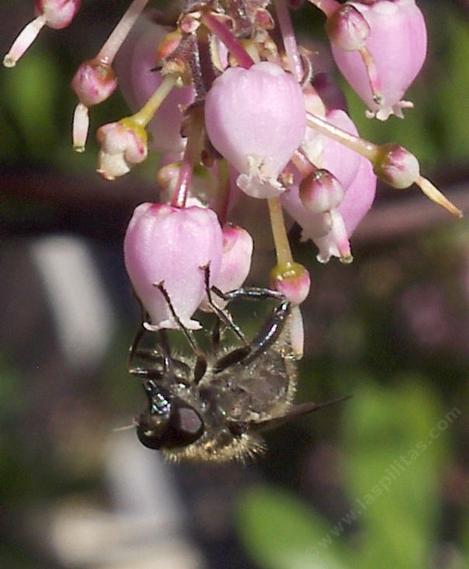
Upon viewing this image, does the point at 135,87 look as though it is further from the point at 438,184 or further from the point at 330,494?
the point at 330,494

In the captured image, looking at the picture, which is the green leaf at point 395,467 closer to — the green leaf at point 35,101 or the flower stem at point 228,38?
the green leaf at point 35,101

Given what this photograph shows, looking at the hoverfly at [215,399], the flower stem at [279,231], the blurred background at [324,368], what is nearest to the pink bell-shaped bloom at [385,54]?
the flower stem at [279,231]

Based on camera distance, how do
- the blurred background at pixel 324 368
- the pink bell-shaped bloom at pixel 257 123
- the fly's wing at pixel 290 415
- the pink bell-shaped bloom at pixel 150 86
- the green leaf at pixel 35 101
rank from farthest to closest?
the green leaf at pixel 35 101 → the blurred background at pixel 324 368 → the fly's wing at pixel 290 415 → the pink bell-shaped bloom at pixel 150 86 → the pink bell-shaped bloom at pixel 257 123

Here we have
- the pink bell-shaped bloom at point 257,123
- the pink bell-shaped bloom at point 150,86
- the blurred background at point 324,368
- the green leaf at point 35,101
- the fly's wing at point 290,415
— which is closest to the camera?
the pink bell-shaped bloom at point 257,123

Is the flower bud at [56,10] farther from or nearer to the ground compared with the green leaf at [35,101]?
farther from the ground

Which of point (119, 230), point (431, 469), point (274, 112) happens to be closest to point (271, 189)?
point (274, 112)

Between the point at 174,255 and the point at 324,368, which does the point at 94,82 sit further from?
Result: the point at 324,368

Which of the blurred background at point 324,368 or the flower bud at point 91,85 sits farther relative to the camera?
the blurred background at point 324,368
